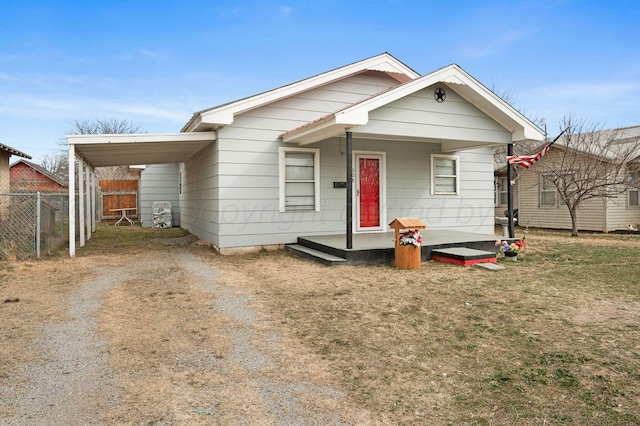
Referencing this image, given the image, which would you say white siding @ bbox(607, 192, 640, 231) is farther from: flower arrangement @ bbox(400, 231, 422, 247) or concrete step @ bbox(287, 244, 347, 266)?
concrete step @ bbox(287, 244, 347, 266)

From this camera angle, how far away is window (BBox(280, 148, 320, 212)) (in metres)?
9.68

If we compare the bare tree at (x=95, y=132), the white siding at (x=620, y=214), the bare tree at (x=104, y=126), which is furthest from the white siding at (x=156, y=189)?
the bare tree at (x=104, y=126)

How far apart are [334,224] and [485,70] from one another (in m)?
21.9

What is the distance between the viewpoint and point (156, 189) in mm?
17844

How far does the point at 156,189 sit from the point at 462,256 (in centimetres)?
1417

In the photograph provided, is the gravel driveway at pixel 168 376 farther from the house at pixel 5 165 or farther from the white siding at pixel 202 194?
the house at pixel 5 165

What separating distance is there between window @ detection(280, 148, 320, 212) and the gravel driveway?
4.85m

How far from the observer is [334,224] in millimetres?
10250

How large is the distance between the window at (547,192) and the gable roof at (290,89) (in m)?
9.55

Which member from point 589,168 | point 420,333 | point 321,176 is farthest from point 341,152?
point 589,168

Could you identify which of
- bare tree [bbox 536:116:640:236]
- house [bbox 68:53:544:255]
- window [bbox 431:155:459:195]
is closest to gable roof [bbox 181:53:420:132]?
house [bbox 68:53:544:255]

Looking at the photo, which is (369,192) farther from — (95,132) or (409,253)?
(95,132)

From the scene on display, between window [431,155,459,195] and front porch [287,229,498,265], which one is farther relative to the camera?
window [431,155,459,195]

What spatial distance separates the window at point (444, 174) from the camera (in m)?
11.4
